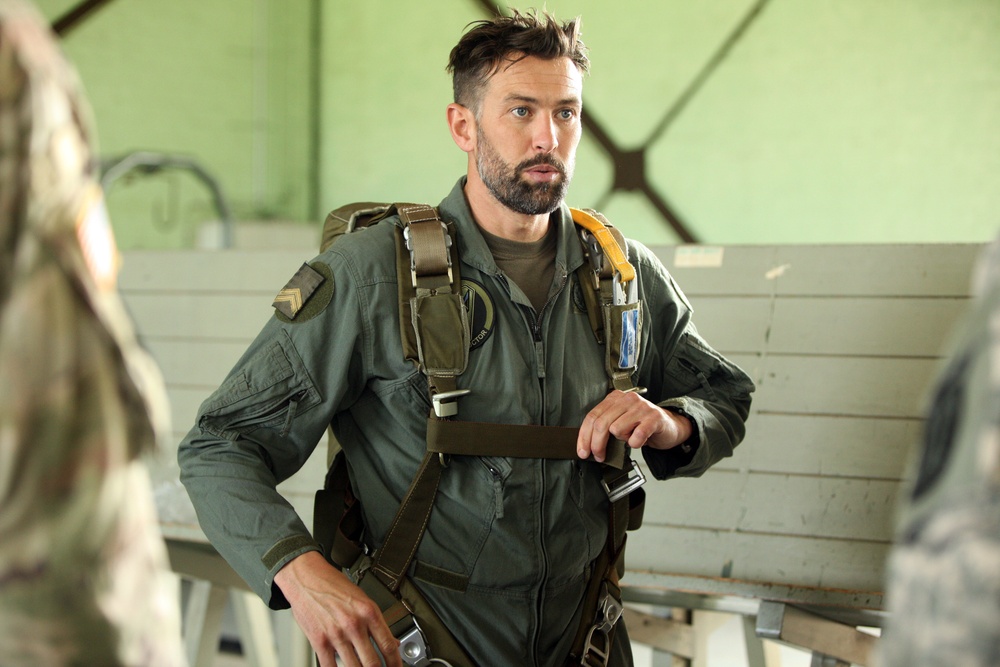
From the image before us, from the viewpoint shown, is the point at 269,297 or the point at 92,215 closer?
the point at 92,215

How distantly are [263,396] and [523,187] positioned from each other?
598 mm

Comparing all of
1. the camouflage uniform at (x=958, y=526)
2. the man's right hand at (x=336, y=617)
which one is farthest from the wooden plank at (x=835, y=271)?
the camouflage uniform at (x=958, y=526)

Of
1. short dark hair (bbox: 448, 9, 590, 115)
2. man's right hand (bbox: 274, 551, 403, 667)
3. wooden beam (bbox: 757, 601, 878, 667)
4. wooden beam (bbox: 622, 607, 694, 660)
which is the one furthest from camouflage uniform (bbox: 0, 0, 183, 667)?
wooden beam (bbox: 622, 607, 694, 660)

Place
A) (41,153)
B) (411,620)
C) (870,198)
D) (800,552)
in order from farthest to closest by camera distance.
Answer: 1. (870,198)
2. (800,552)
3. (411,620)
4. (41,153)

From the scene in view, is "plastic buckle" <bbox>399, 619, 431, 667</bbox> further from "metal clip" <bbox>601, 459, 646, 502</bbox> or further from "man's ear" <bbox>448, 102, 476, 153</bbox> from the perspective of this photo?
"man's ear" <bbox>448, 102, 476, 153</bbox>

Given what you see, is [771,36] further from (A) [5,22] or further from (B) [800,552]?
(A) [5,22]

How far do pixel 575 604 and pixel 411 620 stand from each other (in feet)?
1.00

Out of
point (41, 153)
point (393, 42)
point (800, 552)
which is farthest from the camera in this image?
point (393, 42)

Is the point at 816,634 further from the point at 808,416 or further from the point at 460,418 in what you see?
the point at 460,418

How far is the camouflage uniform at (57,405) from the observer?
2.07 ft

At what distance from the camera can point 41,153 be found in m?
0.65

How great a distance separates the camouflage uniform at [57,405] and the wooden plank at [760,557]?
210 cm

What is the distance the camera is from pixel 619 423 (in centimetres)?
153

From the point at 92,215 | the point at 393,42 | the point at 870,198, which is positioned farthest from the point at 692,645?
the point at 393,42
